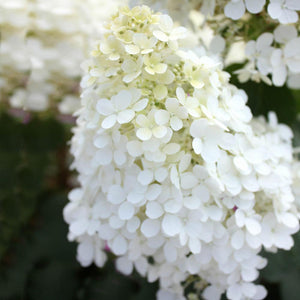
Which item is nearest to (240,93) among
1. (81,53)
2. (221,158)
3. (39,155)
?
(221,158)

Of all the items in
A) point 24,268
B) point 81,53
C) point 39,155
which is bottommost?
point 24,268

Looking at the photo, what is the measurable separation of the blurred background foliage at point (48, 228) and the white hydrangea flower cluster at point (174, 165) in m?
0.15

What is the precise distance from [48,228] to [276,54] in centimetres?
60

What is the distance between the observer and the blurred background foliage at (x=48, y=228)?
0.61 meters

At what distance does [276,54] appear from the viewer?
49cm

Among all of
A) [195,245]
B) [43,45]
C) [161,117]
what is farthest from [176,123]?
[43,45]

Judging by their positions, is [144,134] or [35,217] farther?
[35,217]

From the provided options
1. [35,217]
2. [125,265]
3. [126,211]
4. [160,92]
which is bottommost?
[35,217]

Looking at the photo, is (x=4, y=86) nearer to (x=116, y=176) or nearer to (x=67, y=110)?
(x=67, y=110)

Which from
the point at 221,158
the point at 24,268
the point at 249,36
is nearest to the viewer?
the point at 221,158

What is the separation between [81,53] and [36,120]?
0.19m

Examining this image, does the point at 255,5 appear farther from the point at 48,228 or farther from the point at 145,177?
the point at 48,228

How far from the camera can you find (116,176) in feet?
1.43

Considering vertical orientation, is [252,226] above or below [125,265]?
above
